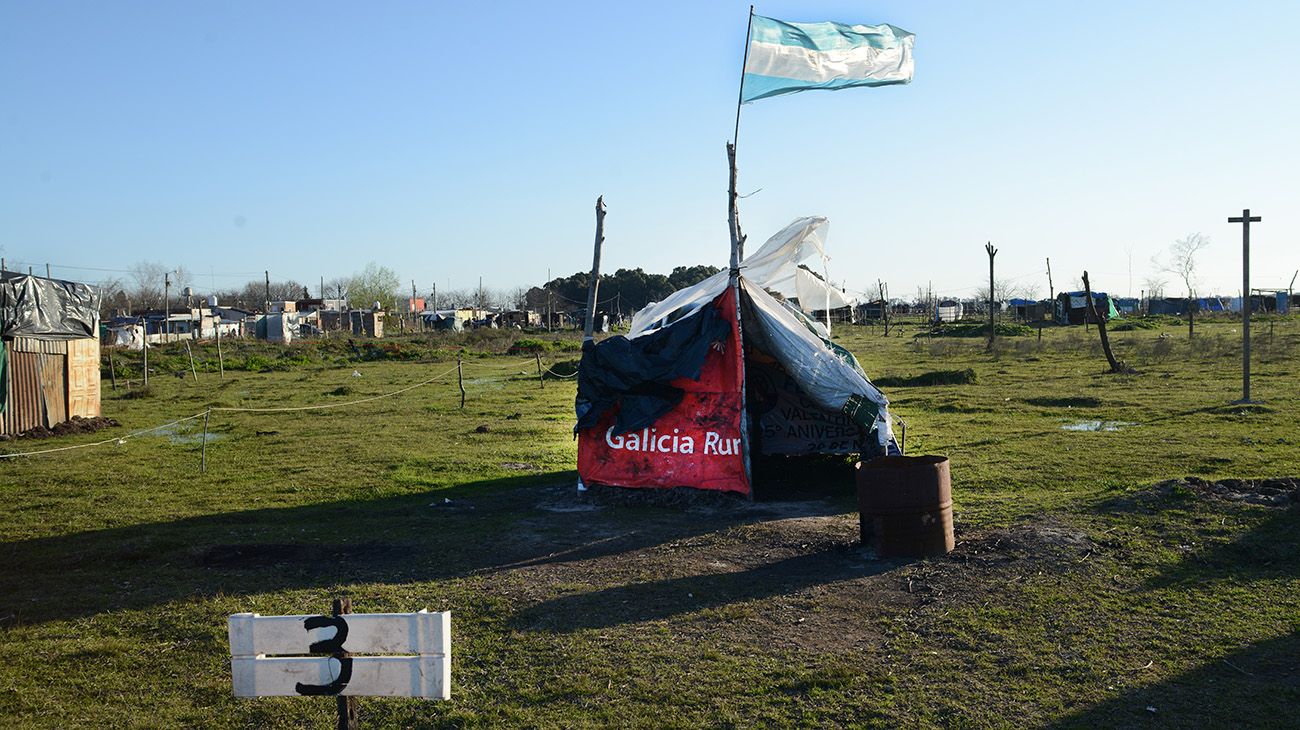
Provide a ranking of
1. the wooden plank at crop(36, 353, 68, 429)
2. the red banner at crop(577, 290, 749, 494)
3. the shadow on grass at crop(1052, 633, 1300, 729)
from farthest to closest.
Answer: the wooden plank at crop(36, 353, 68, 429), the red banner at crop(577, 290, 749, 494), the shadow on grass at crop(1052, 633, 1300, 729)

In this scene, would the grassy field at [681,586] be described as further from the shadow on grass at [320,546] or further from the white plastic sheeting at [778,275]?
the white plastic sheeting at [778,275]

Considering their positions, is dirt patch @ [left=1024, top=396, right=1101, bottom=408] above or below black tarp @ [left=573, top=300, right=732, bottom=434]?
below

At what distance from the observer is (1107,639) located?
6.58 m

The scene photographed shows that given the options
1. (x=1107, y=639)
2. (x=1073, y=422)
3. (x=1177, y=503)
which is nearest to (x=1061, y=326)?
(x=1073, y=422)

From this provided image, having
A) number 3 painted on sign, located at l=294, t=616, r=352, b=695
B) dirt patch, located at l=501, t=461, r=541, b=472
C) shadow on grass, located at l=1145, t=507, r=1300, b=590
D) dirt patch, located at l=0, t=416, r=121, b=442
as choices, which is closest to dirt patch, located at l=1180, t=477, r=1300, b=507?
shadow on grass, located at l=1145, t=507, r=1300, b=590

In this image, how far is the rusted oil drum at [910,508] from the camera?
848 centimetres

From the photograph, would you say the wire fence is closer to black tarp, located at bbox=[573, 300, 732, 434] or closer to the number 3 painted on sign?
black tarp, located at bbox=[573, 300, 732, 434]

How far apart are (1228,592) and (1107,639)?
1.46 metres

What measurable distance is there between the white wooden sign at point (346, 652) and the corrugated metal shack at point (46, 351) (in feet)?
58.9

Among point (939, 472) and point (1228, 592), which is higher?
point (939, 472)

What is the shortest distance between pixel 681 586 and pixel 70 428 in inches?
660

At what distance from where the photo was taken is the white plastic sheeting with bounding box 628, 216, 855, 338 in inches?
512

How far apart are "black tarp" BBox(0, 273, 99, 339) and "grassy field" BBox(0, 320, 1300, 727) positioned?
436 centimetres

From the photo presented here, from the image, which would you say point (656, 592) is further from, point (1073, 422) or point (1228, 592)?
point (1073, 422)
